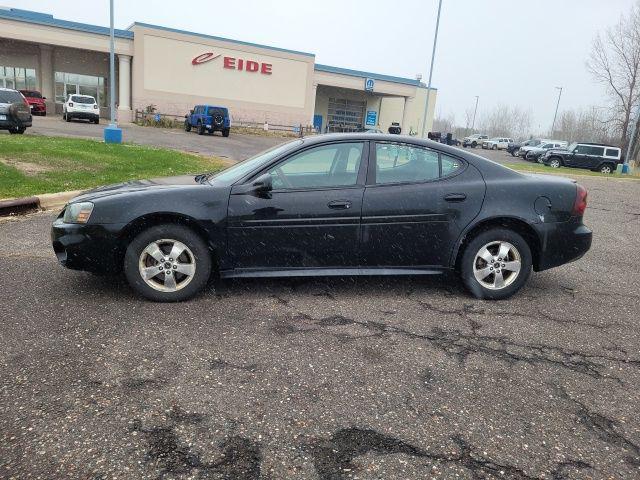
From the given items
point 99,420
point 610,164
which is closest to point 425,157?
point 99,420

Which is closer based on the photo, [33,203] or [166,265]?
[166,265]

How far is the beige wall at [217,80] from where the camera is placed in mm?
37125

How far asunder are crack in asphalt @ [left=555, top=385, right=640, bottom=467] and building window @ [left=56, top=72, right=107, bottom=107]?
43.9 metres

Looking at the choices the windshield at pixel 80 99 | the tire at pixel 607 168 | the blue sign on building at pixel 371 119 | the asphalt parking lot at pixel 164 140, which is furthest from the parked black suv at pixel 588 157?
the windshield at pixel 80 99

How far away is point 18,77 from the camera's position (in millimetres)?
39031

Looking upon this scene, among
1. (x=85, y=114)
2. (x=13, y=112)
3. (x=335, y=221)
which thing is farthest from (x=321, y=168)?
(x=85, y=114)

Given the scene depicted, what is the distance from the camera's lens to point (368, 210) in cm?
456

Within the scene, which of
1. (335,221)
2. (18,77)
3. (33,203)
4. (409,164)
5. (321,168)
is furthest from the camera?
(18,77)

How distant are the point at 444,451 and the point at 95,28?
4098 centimetres

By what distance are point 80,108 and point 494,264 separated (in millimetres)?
30269

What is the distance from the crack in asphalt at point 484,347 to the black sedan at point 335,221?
0.66m

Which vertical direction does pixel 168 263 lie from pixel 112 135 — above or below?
below

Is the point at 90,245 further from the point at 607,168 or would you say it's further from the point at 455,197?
the point at 607,168

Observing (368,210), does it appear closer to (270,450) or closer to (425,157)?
(425,157)
